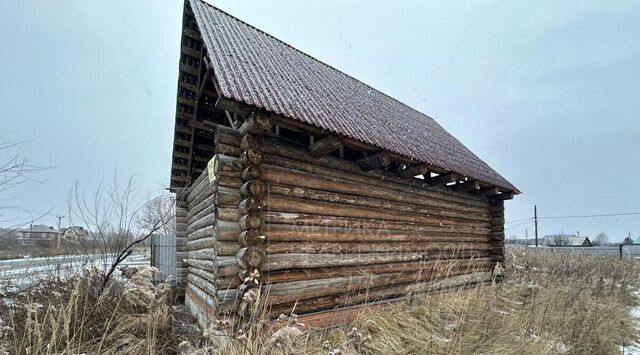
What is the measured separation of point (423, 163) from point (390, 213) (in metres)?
1.16

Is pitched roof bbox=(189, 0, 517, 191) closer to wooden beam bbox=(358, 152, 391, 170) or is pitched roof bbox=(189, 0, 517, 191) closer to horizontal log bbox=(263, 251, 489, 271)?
wooden beam bbox=(358, 152, 391, 170)

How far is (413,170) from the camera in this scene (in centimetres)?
648

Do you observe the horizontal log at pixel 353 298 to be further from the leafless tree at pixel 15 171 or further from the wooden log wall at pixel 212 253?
the leafless tree at pixel 15 171

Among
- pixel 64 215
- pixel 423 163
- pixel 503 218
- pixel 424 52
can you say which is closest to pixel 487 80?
pixel 424 52

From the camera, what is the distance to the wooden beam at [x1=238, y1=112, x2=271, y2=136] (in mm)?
4188

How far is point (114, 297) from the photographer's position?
4812mm

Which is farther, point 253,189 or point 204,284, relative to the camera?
point 204,284

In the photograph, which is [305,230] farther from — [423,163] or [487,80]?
[487,80]

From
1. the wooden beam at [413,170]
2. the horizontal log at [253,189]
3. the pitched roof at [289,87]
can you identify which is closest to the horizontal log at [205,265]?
the horizontal log at [253,189]

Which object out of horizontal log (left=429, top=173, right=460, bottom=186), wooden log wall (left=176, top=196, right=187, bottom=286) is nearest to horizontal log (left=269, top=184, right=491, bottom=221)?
horizontal log (left=429, top=173, right=460, bottom=186)

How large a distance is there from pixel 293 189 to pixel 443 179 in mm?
4135

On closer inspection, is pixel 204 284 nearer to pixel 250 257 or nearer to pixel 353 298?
pixel 250 257

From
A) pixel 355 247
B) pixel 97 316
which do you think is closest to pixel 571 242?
pixel 355 247

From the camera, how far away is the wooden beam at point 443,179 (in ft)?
24.2
